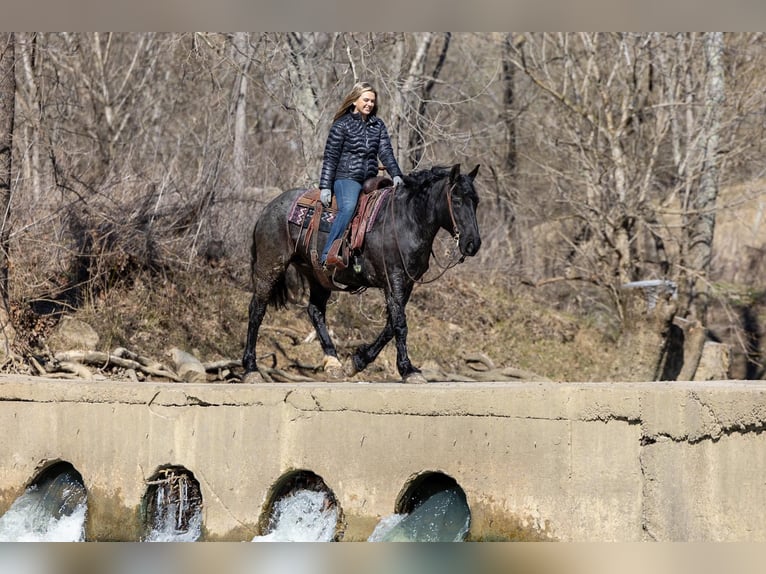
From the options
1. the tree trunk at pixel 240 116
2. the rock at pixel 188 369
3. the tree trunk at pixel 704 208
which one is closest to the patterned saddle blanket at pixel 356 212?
the rock at pixel 188 369

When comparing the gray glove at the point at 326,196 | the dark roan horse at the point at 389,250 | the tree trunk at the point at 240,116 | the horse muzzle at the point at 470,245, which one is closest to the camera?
the horse muzzle at the point at 470,245

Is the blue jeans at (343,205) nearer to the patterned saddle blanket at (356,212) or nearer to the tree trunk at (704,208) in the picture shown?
the patterned saddle blanket at (356,212)

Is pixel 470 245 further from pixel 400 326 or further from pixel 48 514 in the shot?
pixel 48 514

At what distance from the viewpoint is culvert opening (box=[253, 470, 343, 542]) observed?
9.59m

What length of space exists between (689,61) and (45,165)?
1134 centimetres

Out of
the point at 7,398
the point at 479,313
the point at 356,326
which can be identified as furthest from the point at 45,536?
the point at 479,313

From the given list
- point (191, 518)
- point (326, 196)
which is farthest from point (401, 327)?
point (191, 518)

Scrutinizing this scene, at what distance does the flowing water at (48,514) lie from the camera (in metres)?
10.3

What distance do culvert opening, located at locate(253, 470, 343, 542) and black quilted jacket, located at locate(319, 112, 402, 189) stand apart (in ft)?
10.2

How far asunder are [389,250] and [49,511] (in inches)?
162

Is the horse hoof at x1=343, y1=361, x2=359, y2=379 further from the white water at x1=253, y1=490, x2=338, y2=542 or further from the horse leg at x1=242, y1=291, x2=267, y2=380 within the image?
the white water at x1=253, y1=490, x2=338, y2=542

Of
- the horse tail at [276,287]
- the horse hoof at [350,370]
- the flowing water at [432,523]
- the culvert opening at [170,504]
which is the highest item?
the horse tail at [276,287]

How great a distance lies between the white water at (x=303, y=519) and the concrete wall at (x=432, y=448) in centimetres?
21

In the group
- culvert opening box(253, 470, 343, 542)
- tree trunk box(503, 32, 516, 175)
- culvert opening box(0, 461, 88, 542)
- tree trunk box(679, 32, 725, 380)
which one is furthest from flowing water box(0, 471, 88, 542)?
tree trunk box(503, 32, 516, 175)
